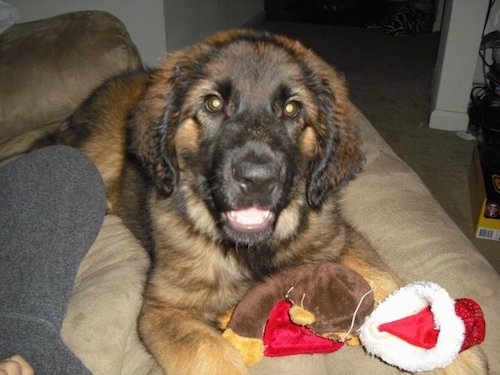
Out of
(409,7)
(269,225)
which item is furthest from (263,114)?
(409,7)

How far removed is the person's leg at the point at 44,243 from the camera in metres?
1.18

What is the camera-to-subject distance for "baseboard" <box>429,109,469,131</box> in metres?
4.04

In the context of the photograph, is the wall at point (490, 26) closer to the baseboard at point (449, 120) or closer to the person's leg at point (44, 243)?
the baseboard at point (449, 120)

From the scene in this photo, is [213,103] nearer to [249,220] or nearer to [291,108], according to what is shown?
[291,108]

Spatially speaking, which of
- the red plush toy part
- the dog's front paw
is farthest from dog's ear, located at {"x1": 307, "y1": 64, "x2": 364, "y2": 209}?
the dog's front paw

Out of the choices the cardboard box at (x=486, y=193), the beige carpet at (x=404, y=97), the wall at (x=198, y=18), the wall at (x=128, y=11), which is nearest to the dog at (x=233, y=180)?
the cardboard box at (x=486, y=193)

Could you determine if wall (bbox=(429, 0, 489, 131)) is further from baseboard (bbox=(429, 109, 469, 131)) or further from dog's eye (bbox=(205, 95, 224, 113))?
dog's eye (bbox=(205, 95, 224, 113))

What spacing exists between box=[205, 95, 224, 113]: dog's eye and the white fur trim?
724mm

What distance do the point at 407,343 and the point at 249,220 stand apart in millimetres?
537

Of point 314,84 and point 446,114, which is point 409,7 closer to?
point 446,114

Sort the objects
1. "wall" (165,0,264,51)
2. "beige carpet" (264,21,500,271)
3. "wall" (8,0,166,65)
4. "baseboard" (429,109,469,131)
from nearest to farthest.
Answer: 1. "beige carpet" (264,21,500,271)
2. "wall" (8,0,166,65)
3. "wall" (165,0,264,51)
4. "baseboard" (429,109,469,131)

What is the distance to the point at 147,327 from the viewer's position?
1444 mm

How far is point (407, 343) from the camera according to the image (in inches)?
46.9

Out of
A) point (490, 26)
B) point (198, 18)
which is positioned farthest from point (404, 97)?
point (198, 18)
